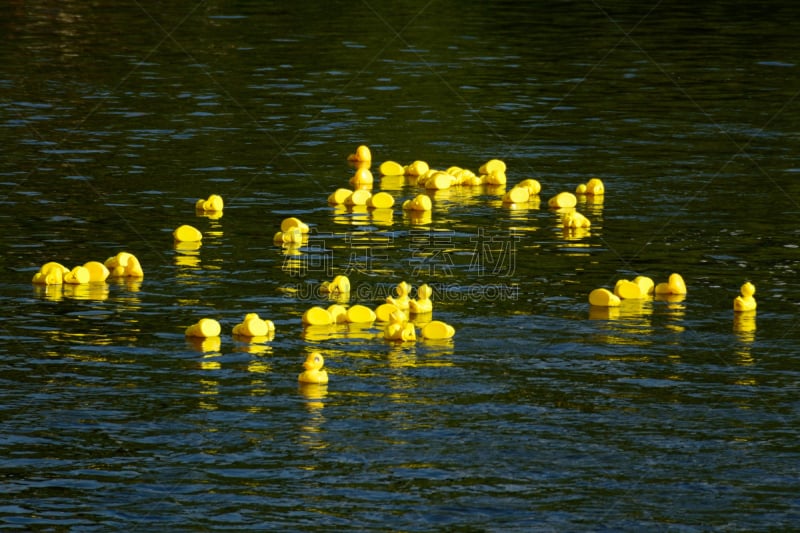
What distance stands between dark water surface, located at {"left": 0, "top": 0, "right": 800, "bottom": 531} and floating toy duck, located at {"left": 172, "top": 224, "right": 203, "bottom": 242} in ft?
0.98

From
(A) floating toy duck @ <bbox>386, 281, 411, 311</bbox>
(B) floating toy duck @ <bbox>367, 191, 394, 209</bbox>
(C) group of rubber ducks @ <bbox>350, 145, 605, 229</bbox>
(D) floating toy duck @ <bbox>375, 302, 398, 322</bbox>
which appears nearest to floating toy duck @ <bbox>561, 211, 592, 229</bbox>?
(C) group of rubber ducks @ <bbox>350, 145, 605, 229</bbox>

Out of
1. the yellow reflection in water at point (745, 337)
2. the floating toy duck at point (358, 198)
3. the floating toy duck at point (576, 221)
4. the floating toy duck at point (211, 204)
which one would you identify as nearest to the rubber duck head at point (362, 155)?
the floating toy duck at point (358, 198)

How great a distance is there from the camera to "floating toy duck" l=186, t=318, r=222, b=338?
1280 centimetres

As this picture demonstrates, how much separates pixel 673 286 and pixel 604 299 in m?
0.83

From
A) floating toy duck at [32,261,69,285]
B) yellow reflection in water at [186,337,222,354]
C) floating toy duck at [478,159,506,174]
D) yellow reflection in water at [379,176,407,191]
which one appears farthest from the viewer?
floating toy duck at [478,159,506,174]

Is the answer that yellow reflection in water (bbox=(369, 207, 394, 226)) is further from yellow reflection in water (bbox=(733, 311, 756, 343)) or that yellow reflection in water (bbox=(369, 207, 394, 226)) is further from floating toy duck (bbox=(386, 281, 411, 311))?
yellow reflection in water (bbox=(733, 311, 756, 343))

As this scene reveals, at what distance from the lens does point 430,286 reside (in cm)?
1477

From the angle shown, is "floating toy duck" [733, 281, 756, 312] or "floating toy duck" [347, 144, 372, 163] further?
"floating toy duck" [347, 144, 372, 163]

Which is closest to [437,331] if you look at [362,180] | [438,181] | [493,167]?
[362,180]

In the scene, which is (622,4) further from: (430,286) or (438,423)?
(438,423)

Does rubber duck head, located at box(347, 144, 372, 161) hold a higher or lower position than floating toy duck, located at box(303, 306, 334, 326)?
higher

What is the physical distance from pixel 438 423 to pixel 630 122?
46.5 feet

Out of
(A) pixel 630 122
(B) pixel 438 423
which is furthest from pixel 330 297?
(A) pixel 630 122

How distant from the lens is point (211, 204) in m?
18.0
